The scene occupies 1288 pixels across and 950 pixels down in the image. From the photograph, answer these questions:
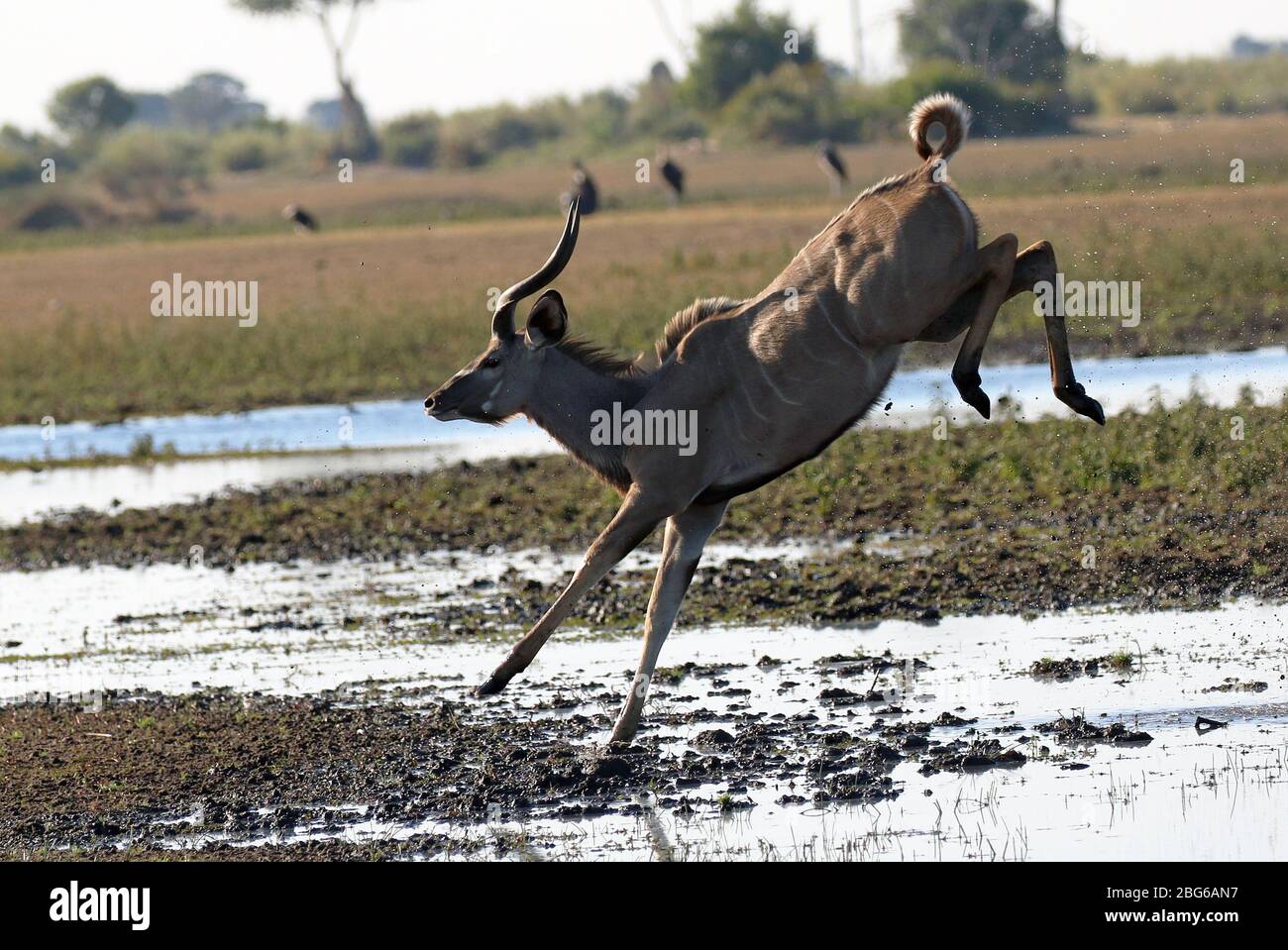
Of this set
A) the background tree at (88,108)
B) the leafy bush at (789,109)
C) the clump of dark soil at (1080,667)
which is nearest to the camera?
the clump of dark soil at (1080,667)

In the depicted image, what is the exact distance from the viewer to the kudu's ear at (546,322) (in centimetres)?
809

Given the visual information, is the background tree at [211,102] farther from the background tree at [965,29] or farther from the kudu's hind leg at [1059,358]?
the kudu's hind leg at [1059,358]

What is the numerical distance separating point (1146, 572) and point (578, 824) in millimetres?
4337

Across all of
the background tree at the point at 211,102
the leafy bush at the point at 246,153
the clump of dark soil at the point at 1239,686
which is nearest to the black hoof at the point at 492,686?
the clump of dark soil at the point at 1239,686

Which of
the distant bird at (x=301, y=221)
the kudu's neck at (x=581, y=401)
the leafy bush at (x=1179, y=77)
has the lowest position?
the kudu's neck at (x=581, y=401)

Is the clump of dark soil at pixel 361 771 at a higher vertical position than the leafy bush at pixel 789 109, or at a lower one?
lower

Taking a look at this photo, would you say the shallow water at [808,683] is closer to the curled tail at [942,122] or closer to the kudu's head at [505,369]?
the kudu's head at [505,369]

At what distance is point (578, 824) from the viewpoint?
22.6ft

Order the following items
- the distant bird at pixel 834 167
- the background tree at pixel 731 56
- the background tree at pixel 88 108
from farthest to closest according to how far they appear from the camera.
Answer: the background tree at pixel 88 108
the background tree at pixel 731 56
the distant bird at pixel 834 167

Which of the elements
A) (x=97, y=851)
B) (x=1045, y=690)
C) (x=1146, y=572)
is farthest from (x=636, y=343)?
(x=97, y=851)

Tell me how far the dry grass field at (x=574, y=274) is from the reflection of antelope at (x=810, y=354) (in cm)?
606

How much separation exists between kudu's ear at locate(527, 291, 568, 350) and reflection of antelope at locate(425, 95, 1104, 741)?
7.1 inches

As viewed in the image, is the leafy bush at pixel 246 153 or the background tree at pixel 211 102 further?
the background tree at pixel 211 102
